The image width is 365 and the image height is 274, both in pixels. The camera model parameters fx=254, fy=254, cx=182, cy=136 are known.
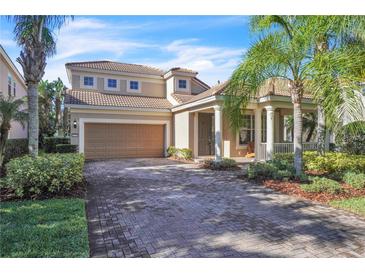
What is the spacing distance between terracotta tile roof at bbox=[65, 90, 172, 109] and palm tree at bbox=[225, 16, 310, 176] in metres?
9.06

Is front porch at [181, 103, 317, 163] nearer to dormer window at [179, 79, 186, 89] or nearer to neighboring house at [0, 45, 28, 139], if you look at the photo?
dormer window at [179, 79, 186, 89]

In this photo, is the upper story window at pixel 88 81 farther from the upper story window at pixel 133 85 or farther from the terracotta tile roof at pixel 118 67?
the upper story window at pixel 133 85

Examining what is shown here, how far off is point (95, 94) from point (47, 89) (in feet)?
52.5

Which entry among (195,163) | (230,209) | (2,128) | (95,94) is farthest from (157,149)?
(230,209)

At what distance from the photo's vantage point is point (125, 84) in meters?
18.9

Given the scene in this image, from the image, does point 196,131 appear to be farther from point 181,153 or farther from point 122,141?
point 122,141

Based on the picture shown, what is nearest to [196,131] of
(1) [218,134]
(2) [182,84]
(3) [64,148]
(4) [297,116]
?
(1) [218,134]

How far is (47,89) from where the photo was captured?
97.9 feet

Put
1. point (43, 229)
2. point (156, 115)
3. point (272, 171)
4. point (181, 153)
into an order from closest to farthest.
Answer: point (43, 229) < point (272, 171) < point (181, 153) < point (156, 115)

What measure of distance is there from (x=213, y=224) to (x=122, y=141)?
12835 mm

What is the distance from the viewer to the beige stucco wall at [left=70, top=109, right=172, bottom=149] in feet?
49.5

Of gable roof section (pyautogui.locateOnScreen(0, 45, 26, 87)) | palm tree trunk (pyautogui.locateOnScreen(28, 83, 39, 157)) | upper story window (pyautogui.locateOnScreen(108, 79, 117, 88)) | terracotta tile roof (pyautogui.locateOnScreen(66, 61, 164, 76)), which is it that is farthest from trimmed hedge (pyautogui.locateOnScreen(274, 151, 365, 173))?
gable roof section (pyautogui.locateOnScreen(0, 45, 26, 87))

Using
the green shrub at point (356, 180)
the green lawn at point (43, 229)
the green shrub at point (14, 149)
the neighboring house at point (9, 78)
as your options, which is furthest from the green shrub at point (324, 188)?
the neighboring house at point (9, 78)
